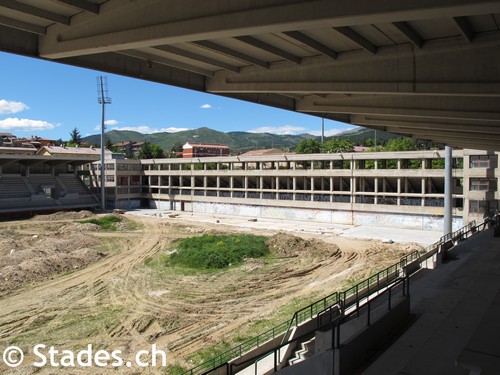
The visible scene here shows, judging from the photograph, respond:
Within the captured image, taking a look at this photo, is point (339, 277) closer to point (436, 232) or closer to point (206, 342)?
point (206, 342)

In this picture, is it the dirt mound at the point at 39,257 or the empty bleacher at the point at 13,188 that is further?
the empty bleacher at the point at 13,188

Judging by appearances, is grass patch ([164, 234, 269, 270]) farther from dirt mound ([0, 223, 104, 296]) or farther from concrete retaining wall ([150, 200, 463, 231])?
concrete retaining wall ([150, 200, 463, 231])

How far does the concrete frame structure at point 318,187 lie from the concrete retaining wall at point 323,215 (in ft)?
0.36

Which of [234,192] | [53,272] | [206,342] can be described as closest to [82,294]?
[53,272]

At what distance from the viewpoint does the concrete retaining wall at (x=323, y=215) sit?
43588 mm

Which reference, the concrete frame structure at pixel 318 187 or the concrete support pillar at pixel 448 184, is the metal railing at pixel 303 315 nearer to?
the concrete support pillar at pixel 448 184

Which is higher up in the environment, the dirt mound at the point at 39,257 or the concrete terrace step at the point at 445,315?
the concrete terrace step at the point at 445,315

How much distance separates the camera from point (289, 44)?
9820 millimetres

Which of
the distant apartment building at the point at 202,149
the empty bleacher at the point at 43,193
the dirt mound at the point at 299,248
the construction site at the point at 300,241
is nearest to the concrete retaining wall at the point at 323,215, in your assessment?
the construction site at the point at 300,241

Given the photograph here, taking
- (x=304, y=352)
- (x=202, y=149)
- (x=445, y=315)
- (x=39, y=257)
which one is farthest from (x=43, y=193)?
(x=202, y=149)

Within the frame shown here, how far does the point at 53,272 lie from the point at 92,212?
1488 inches

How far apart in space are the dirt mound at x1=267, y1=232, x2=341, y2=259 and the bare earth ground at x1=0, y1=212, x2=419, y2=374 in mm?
87

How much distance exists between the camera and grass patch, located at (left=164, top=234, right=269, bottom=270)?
29312 millimetres

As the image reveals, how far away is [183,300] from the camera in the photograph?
2148cm
